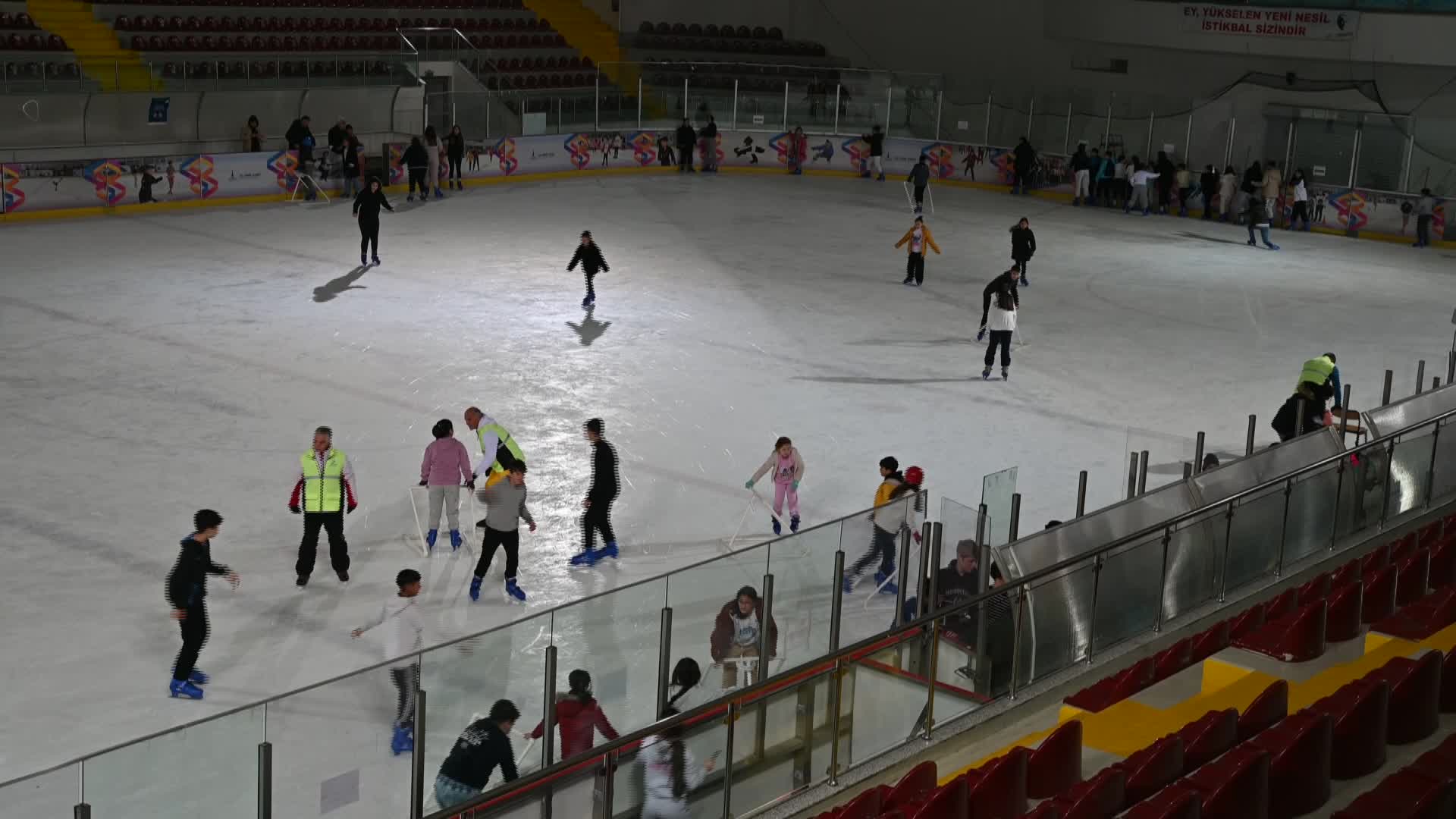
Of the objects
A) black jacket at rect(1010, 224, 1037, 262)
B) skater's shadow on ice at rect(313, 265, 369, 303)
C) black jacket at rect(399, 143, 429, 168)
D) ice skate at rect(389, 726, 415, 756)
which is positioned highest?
black jacket at rect(399, 143, 429, 168)

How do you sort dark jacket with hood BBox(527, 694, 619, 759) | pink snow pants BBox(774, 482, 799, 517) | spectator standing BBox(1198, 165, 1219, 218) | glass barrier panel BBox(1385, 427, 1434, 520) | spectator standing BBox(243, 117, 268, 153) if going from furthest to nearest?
spectator standing BBox(1198, 165, 1219, 218) → spectator standing BBox(243, 117, 268, 153) → pink snow pants BBox(774, 482, 799, 517) → glass barrier panel BBox(1385, 427, 1434, 520) → dark jacket with hood BBox(527, 694, 619, 759)

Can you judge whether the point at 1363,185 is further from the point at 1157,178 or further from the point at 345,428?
the point at 345,428

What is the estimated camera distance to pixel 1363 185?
31297mm

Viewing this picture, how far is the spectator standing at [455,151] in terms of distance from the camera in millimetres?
30828

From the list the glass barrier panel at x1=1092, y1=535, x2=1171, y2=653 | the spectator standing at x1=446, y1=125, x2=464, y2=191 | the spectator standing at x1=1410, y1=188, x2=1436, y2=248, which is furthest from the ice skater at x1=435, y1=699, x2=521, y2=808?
the spectator standing at x1=1410, y1=188, x2=1436, y2=248

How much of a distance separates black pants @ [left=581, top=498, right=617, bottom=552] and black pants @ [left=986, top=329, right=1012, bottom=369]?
692 cm

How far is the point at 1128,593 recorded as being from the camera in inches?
367

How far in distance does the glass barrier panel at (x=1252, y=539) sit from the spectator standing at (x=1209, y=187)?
23368mm

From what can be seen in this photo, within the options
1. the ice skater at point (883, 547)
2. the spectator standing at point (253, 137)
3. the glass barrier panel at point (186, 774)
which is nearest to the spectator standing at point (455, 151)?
the spectator standing at point (253, 137)

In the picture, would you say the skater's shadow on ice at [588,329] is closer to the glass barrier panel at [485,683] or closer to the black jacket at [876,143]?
the glass barrier panel at [485,683]

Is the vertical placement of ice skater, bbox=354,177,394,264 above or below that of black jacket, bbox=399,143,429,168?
below

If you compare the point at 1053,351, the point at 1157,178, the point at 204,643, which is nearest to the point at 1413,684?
the point at 204,643

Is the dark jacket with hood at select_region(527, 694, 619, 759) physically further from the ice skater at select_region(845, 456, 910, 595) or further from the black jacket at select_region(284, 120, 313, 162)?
the black jacket at select_region(284, 120, 313, 162)

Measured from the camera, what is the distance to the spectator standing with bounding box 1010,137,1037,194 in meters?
34.6
